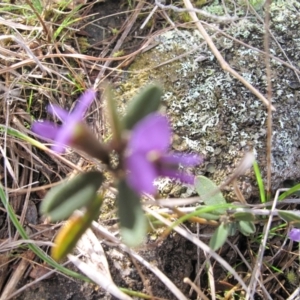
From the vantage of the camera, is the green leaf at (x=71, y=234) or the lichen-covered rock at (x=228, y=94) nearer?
the green leaf at (x=71, y=234)

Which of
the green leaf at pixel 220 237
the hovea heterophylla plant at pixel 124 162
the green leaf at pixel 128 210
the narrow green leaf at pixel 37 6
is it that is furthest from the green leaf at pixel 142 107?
the narrow green leaf at pixel 37 6

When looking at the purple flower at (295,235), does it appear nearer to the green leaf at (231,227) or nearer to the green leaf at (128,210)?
the green leaf at (231,227)

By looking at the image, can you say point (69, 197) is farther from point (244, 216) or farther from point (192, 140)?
point (192, 140)

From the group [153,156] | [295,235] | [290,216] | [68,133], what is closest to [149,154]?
[153,156]

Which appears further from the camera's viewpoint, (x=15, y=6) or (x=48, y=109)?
(x=15, y=6)

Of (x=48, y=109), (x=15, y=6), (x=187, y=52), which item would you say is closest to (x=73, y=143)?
(x=48, y=109)

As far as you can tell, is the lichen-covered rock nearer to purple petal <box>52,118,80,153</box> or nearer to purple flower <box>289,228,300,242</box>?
purple flower <box>289,228,300,242</box>

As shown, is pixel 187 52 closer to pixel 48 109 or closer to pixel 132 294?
pixel 48 109
